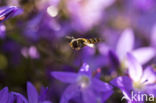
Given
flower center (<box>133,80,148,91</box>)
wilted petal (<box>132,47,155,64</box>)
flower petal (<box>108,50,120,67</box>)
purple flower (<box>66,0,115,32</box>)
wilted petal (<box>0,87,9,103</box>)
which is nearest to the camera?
wilted petal (<box>0,87,9,103</box>)

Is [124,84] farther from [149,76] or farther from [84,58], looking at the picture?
[84,58]

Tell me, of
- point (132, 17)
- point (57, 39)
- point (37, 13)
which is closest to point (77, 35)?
point (57, 39)

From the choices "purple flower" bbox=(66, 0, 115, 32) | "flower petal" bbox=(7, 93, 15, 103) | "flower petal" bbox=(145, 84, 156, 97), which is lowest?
"flower petal" bbox=(145, 84, 156, 97)

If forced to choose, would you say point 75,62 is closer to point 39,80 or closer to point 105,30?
point 39,80

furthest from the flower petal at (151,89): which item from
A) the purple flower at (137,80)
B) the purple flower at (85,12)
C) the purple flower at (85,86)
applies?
the purple flower at (85,12)

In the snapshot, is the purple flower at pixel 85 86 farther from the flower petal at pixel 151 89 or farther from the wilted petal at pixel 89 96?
the flower petal at pixel 151 89

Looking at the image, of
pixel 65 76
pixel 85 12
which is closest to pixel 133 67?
pixel 65 76

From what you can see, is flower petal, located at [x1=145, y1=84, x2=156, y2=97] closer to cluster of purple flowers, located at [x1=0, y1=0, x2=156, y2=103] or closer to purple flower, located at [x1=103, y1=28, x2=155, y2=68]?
cluster of purple flowers, located at [x1=0, y1=0, x2=156, y2=103]

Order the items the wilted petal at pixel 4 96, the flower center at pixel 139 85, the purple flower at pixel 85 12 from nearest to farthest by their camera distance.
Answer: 1. the wilted petal at pixel 4 96
2. the flower center at pixel 139 85
3. the purple flower at pixel 85 12

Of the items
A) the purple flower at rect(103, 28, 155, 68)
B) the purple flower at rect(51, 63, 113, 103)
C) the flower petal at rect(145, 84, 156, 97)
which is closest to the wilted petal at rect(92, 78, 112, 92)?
the purple flower at rect(51, 63, 113, 103)

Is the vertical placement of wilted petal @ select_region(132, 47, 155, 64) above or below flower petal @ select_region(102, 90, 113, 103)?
above
